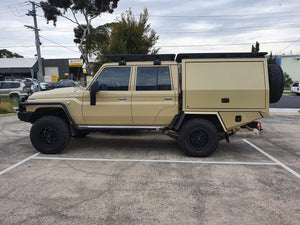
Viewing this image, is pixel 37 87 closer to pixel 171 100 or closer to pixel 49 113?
pixel 49 113

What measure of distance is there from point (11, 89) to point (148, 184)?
15726 millimetres

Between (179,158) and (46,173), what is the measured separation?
2668 millimetres

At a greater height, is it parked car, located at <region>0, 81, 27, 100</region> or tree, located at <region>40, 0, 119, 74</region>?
tree, located at <region>40, 0, 119, 74</region>

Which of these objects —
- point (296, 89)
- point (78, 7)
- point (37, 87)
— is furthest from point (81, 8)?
point (296, 89)

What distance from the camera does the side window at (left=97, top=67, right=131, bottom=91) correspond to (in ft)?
17.0

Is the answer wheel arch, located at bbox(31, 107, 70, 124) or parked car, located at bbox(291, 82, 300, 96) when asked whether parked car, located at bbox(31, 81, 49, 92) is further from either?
parked car, located at bbox(291, 82, 300, 96)

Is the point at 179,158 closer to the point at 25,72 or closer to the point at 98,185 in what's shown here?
the point at 98,185

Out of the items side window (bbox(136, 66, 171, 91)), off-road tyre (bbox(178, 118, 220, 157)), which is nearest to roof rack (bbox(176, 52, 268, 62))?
side window (bbox(136, 66, 171, 91))

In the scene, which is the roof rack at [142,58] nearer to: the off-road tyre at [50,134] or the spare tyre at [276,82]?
the off-road tyre at [50,134]

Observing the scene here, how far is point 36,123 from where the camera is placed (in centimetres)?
523

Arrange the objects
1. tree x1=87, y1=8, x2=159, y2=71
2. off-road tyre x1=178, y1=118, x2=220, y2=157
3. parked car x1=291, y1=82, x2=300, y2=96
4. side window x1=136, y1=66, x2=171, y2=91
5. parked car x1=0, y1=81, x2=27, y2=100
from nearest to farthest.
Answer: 1. off-road tyre x1=178, y1=118, x2=220, y2=157
2. side window x1=136, y1=66, x2=171, y2=91
3. tree x1=87, y1=8, x2=159, y2=71
4. parked car x1=0, y1=81, x2=27, y2=100
5. parked car x1=291, y1=82, x2=300, y2=96

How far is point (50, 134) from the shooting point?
5.29 m

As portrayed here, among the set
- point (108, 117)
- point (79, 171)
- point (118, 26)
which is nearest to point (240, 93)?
point (108, 117)

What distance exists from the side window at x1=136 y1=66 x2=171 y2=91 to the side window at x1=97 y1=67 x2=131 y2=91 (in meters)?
0.30
